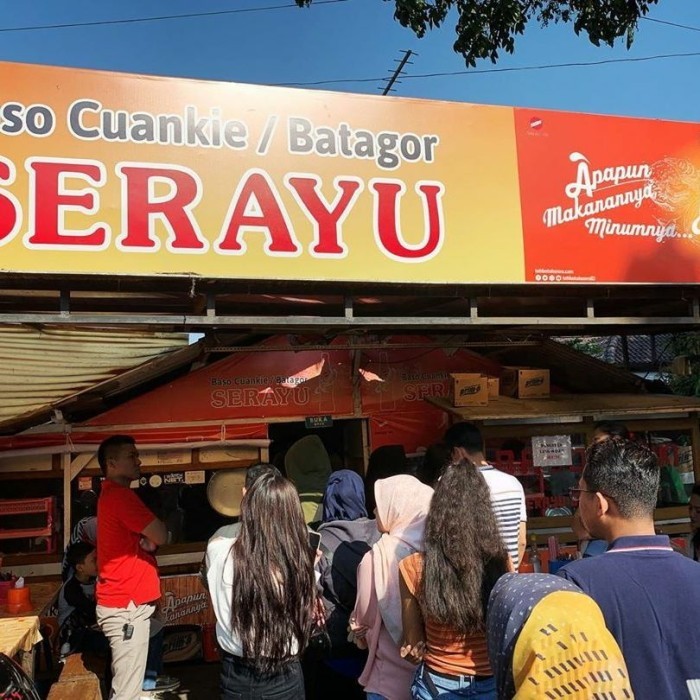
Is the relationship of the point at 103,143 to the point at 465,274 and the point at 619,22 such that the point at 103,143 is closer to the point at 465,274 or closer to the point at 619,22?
the point at 465,274

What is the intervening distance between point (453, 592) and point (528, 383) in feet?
13.8

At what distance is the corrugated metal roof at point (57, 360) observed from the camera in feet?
15.0

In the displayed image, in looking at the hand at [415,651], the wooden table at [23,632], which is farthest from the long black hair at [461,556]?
the wooden table at [23,632]

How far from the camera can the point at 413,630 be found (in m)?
2.40

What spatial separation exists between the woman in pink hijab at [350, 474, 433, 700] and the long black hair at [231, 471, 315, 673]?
0.26 m

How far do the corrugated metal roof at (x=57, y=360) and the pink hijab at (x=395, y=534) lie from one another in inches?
112

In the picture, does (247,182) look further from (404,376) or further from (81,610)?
(404,376)

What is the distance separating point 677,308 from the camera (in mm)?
5000

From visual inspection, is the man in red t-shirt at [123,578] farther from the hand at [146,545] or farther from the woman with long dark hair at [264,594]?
the woman with long dark hair at [264,594]

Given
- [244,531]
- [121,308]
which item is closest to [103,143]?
[121,308]

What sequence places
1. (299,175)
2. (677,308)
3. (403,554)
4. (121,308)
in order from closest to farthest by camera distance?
1. (403,554)
2. (299,175)
3. (121,308)
4. (677,308)

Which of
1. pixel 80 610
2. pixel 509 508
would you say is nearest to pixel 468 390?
pixel 509 508

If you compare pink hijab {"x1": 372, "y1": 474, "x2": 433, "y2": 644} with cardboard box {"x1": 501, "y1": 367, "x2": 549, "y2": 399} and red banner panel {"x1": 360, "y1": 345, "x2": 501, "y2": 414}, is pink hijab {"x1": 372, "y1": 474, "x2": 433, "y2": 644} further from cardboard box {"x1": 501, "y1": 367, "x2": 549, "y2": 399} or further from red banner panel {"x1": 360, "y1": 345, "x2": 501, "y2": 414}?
cardboard box {"x1": 501, "y1": 367, "x2": 549, "y2": 399}

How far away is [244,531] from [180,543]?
3.42m
